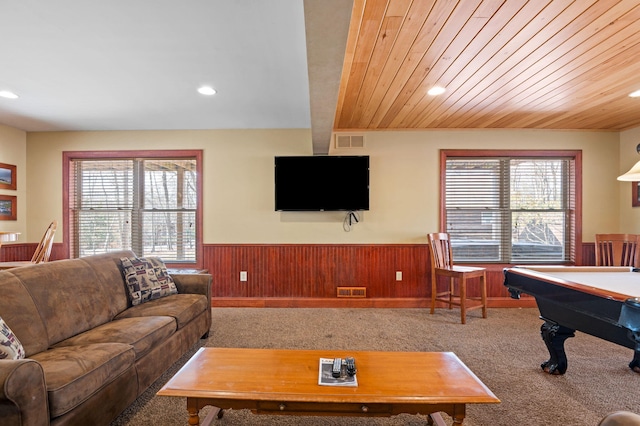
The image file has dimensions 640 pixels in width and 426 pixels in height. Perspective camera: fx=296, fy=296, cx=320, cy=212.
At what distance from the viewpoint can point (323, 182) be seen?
3920 millimetres

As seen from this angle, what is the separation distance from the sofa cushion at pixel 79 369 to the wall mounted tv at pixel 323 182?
253 centimetres

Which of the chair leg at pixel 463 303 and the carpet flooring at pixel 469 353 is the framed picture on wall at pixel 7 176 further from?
the chair leg at pixel 463 303

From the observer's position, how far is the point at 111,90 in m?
2.83

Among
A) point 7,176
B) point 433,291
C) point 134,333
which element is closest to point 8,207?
point 7,176

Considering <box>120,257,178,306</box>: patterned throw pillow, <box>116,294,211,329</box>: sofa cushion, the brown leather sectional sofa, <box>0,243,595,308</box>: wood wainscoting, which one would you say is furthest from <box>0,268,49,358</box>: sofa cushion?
<box>0,243,595,308</box>: wood wainscoting

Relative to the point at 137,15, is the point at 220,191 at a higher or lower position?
lower

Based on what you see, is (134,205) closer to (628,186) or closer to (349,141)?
(349,141)

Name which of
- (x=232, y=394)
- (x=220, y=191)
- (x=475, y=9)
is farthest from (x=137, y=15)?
(x=220, y=191)

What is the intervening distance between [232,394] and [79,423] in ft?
2.56

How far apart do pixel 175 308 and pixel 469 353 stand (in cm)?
254

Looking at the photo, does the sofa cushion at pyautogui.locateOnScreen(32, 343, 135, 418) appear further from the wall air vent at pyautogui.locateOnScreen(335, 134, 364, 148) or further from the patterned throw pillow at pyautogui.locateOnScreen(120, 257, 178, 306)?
the wall air vent at pyautogui.locateOnScreen(335, 134, 364, 148)

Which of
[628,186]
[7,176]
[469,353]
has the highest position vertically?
[7,176]

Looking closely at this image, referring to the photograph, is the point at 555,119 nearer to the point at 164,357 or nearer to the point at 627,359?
the point at 627,359

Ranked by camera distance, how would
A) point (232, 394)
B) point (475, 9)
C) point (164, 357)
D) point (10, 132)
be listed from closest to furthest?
point (232, 394)
point (475, 9)
point (164, 357)
point (10, 132)
